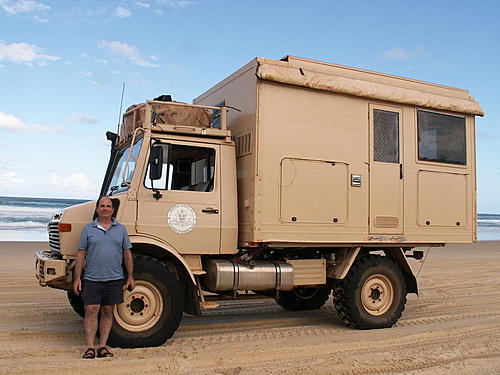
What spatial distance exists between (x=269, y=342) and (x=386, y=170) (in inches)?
123

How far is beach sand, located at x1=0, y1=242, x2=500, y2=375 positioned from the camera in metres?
5.84

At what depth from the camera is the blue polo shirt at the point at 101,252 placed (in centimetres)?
611

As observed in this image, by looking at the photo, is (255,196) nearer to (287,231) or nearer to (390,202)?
(287,231)

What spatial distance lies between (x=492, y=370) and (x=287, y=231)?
2934 millimetres

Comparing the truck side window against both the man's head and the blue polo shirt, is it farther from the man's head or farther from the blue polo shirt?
the blue polo shirt

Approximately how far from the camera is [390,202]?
8312 millimetres

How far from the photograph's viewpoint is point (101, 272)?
6109 millimetres

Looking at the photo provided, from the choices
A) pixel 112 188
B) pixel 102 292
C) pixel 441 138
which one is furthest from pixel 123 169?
pixel 441 138

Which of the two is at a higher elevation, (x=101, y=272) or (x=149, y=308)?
(x=101, y=272)

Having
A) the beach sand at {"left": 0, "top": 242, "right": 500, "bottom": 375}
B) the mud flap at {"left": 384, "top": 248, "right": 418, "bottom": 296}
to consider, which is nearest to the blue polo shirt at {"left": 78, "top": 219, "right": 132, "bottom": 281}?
the beach sand at {"left": 0, "top": 242, "right": 500, "bottom": 375}

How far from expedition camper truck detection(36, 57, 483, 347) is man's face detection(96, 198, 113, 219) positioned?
54 centimetres

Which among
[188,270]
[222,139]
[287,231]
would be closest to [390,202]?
[287,231]

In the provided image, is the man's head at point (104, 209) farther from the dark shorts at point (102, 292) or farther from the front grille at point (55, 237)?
the front grille at point (55, 237)

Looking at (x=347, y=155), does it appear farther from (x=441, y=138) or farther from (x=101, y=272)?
(x=101, y=272)
